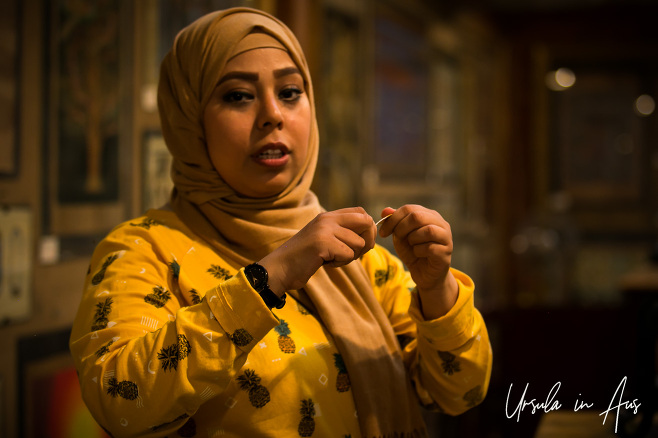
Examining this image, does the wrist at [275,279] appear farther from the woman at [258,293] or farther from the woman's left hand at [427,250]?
the woman's left hand at [427,250]

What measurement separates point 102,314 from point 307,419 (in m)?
0.34

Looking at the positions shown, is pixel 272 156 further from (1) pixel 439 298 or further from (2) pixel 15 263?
(2) pixel 15 263

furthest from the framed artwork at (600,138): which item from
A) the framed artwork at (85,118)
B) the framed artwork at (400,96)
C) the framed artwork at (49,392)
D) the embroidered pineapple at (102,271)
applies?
the embroidered pineapple at (102,271)

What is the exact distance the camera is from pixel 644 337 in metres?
1.30

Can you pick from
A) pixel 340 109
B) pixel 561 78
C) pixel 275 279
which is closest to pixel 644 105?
pixel 561 78

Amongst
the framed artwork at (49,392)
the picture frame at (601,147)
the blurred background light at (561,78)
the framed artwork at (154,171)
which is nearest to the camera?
the framed artwork at (49,392)

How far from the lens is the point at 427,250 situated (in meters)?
1.06

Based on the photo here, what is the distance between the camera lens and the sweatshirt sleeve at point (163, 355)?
0.93m

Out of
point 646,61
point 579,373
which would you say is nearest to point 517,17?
point 646,61

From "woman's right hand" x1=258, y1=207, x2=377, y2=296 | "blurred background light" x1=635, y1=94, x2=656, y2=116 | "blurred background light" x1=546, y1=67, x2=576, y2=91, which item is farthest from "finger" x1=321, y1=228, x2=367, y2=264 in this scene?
"blurred background light" x1=635, y1=94, x2=656, y2=116

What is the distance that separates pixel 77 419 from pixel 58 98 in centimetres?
87

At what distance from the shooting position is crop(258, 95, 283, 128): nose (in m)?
1.13

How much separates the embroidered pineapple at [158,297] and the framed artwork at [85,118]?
37.7 inches

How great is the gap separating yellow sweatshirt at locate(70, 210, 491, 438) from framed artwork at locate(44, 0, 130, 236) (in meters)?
0.83
